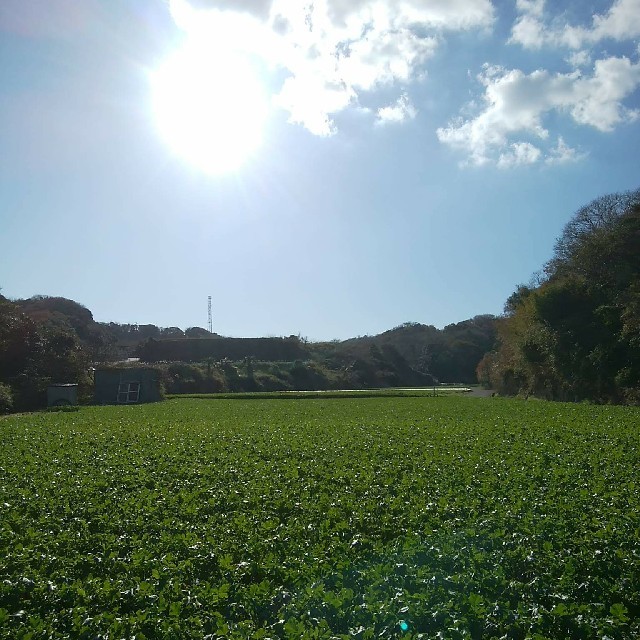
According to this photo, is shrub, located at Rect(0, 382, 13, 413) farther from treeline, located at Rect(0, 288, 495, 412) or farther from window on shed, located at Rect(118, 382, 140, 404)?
window on shed, located at Rect(118, 382, 140, 404)

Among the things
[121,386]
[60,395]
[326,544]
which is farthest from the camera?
[121,386]

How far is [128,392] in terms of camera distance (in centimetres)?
4281

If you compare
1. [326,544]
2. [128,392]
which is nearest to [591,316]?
[326,544]

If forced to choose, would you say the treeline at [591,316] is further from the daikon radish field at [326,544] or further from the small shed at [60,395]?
the small shed at [60,395]

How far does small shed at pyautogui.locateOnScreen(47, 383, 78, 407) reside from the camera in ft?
115

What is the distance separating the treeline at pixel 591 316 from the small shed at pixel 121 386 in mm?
26615

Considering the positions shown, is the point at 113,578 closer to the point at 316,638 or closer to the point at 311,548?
the point at 311,548

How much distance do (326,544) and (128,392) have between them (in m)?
38.9

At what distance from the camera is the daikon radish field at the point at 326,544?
457cm

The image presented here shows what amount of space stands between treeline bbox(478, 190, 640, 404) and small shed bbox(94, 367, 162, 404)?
87.3 ft

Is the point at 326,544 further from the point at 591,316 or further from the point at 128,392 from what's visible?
the point at 128,392

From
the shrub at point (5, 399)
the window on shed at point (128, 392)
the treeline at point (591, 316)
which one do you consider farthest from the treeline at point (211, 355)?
the treeline at point (591, 316)

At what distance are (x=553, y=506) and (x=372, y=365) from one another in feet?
244

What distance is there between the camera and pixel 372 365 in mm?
81562
